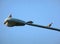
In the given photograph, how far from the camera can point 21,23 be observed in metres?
3.81

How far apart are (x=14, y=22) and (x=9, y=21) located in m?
0.22

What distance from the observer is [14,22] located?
3.62 m

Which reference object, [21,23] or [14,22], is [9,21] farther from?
[21,23]

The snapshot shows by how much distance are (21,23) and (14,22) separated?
0.32 m

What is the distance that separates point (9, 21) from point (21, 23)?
19.3 inches

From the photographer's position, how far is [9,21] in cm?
368

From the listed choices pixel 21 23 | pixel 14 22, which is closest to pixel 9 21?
pixel 14 22
